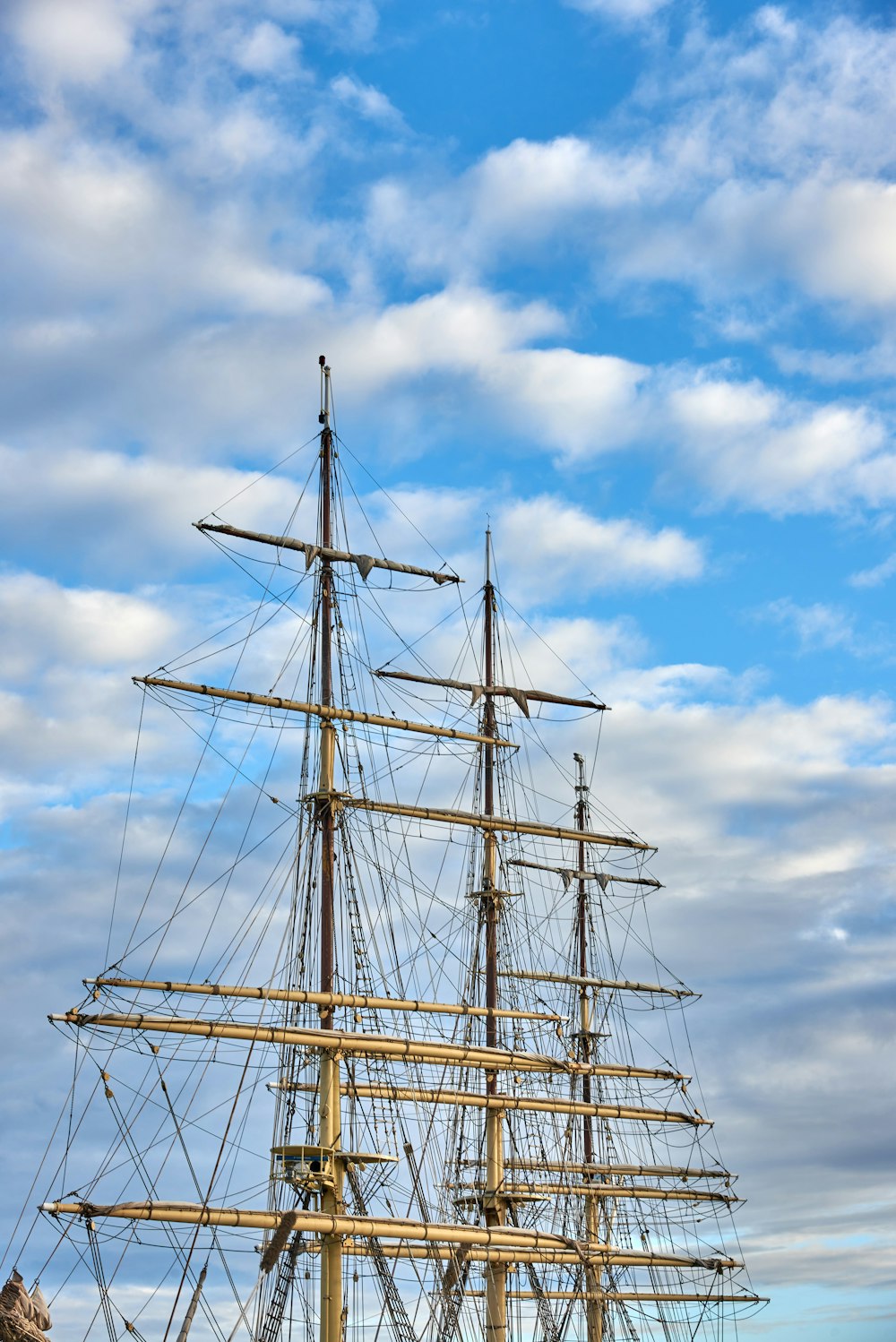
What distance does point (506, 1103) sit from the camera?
220ft

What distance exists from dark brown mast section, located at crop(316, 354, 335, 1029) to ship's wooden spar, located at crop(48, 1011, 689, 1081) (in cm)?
107

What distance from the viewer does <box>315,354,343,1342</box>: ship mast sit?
54.8 meters

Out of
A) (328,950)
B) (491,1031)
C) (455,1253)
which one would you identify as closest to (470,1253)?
(455,1253)

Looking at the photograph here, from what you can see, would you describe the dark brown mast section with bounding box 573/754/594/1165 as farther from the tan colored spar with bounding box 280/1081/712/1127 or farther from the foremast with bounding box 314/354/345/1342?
the foremast with bounding box 314/354/345/1342

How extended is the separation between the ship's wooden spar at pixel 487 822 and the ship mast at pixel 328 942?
1373 millimetres

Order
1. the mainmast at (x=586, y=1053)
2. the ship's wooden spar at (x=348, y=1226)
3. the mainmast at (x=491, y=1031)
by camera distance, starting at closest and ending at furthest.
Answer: the ship's wooden spar at (x=348, y=1226) < the mainmast at (x=491, y=1031) < the mainmast at (x=586, y=1053)

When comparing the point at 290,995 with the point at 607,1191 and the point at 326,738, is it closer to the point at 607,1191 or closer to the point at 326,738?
the point at 326,738

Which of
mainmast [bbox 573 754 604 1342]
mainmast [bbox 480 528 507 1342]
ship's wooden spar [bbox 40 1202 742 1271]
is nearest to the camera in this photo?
ship's wooden spar [bbox 40 1202 742 1271]

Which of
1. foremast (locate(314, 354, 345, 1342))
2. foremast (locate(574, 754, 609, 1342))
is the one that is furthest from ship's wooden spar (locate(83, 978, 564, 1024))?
foremast (locate(574, 754, 609, 1342))

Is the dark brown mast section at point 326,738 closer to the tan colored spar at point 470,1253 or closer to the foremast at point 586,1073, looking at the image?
the tan colored spar at point 470,1253

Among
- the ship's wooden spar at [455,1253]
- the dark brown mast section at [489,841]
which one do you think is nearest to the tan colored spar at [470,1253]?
the ship's wooden spar at [455,1253]

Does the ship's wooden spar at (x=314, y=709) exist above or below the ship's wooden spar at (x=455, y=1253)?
above

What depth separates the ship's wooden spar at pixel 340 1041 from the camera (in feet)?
179

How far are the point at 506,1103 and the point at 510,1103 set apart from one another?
0.14m
